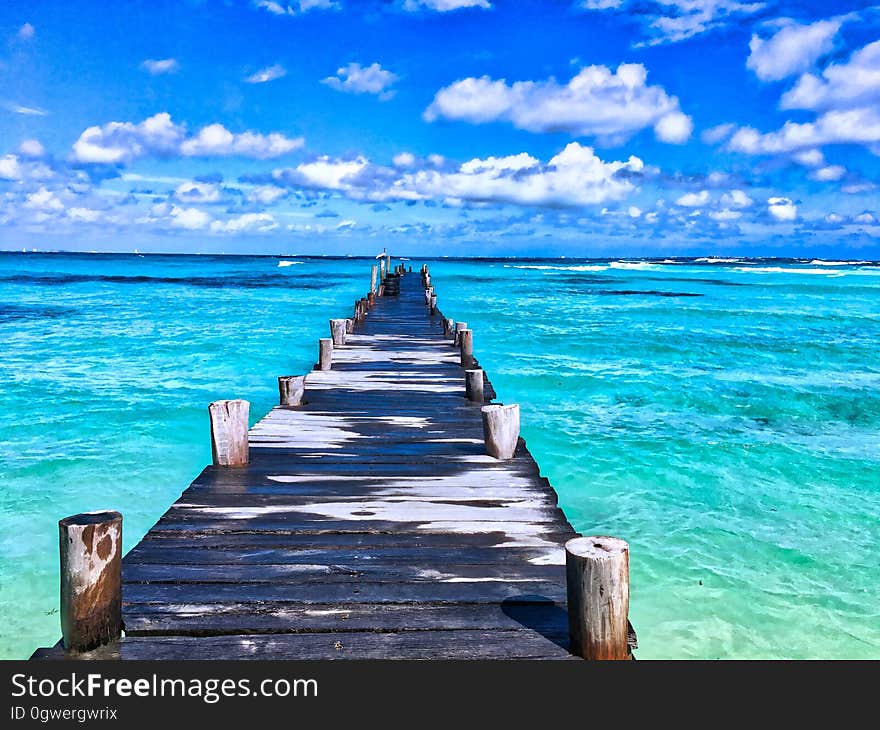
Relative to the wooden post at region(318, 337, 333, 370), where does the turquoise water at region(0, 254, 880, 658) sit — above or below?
below

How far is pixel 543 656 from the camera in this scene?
10.6 ft

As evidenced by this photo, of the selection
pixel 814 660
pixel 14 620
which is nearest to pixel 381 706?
pixel 814 660

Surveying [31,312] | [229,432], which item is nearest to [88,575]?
[229,432]

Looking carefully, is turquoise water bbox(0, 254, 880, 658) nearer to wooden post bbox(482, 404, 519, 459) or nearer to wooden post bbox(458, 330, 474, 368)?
wooden post bbox(458, 330, 474, 368)

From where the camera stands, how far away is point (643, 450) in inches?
423

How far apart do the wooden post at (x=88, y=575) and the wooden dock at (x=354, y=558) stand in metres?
0.12

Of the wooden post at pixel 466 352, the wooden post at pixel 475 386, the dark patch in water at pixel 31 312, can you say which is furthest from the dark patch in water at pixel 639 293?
the wooden post at pixel 475 386

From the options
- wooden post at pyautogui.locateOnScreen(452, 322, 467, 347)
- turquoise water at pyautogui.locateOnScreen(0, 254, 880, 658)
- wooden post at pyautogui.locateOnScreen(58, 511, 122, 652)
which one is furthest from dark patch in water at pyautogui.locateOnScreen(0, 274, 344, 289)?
wooden post at pyautogui.locateOnScreen(58, 511, 122, 652)

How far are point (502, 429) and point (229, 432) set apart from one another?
2.68 metres

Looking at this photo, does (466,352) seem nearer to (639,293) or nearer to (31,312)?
(31,312)

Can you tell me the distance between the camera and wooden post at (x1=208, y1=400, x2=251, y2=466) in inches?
227

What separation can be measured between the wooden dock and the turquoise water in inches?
85.0

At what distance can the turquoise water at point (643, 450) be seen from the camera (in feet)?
20.5

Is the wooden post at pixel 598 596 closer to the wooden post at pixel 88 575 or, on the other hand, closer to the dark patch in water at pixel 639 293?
the wooden post at pixel 88 575
